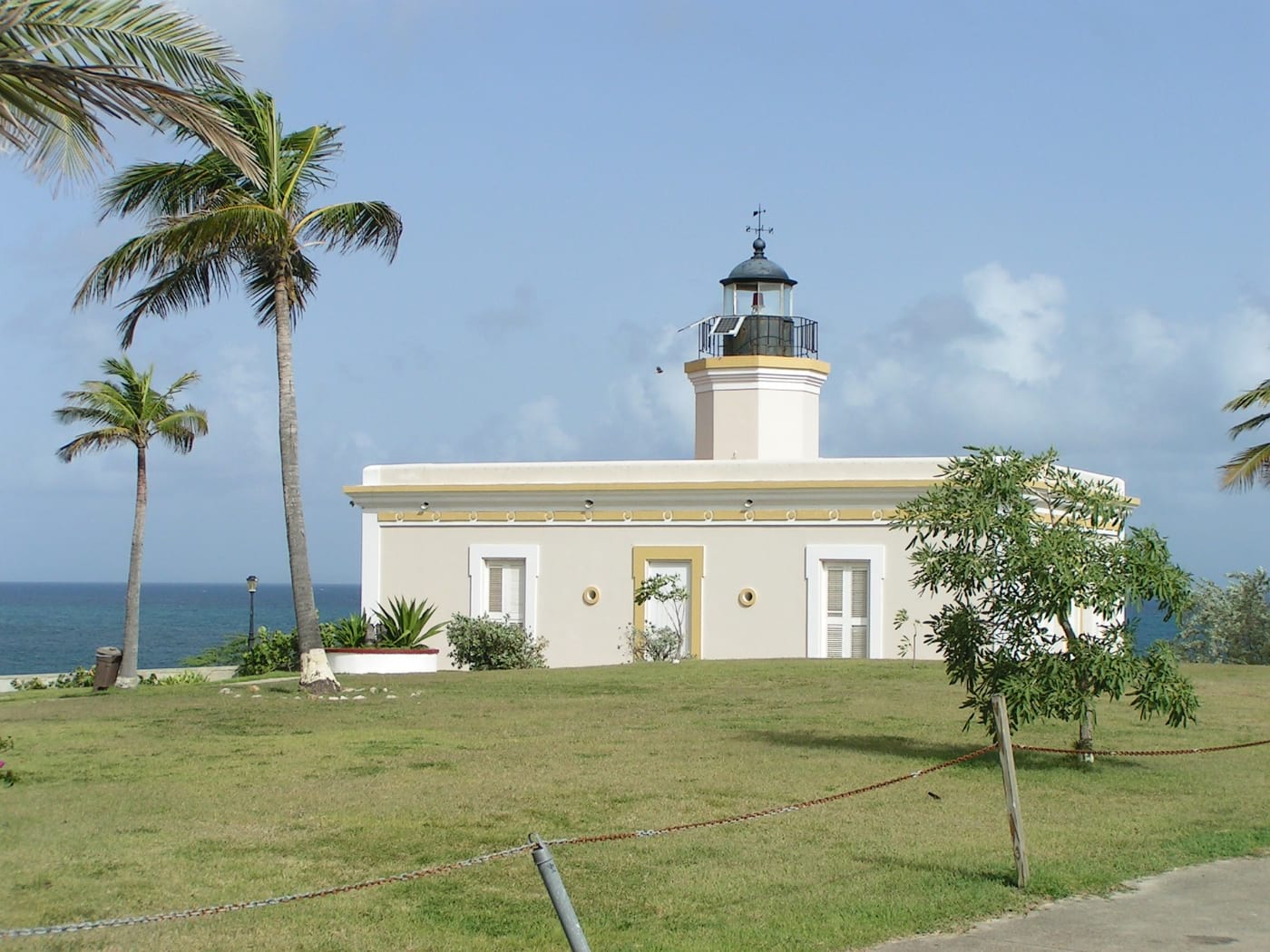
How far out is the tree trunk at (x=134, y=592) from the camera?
87.3 feet

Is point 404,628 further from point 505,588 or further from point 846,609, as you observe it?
point 846,609

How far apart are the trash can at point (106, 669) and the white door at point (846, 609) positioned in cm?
1172

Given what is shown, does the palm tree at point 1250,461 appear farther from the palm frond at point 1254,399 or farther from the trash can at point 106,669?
the trash can at point 106,669

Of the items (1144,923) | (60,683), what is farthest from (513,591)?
(1144,923)

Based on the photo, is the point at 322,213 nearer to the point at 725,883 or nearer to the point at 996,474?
A: the point at 996,474

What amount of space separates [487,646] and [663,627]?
293cm

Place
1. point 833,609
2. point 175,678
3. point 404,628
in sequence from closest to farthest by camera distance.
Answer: point 404,628 → point 833,609 → point 175,678

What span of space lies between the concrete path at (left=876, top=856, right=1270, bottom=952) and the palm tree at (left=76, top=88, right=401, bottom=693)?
1280 cm

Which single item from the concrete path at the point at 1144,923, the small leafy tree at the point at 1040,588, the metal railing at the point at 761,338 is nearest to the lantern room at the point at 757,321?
the metal railing at the point at 761,338

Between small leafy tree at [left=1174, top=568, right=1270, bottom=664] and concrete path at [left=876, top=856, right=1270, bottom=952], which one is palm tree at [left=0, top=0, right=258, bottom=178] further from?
small leafy tree at [left=1174, top=568, right=1270, bottom=664]

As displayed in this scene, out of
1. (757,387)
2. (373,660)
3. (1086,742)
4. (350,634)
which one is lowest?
(1086,742)

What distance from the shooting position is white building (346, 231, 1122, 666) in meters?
→ 25.7

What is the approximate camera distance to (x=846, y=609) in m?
25.8

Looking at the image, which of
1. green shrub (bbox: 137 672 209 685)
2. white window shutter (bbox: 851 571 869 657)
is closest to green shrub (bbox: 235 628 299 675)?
green shrub (bbox: 137 672 209 685)
